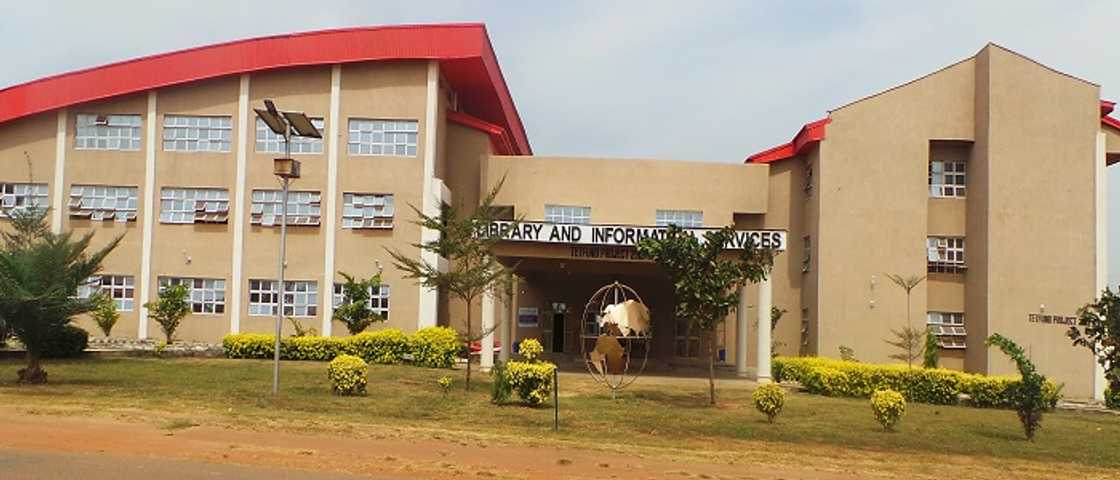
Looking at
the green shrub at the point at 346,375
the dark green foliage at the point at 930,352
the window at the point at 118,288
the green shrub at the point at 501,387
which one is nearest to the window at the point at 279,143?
the window at the point at 118,288

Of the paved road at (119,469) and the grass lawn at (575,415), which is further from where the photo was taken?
the grass lawn at (575,415)

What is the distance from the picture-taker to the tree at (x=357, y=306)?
27281 millimetres

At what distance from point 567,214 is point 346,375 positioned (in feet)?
46.4

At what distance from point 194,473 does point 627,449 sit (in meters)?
5.51

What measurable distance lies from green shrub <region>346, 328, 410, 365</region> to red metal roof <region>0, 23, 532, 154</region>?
843cm

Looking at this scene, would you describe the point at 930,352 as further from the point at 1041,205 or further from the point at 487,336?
the point at 487,336

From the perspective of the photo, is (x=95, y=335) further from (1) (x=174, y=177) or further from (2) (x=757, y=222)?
(2) (x=757, y=222)

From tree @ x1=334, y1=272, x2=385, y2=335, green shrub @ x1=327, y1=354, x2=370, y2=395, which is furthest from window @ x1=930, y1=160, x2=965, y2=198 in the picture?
green shrub @ x1=327, y1=354, x2=370, y2=395

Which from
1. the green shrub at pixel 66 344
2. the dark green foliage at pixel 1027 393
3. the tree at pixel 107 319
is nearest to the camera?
the dark green foliage at pixel 1027 393

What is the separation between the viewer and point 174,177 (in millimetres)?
29062

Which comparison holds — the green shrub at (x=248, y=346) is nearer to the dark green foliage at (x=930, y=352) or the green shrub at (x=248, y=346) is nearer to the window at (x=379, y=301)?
the window at (x=379, y=301)

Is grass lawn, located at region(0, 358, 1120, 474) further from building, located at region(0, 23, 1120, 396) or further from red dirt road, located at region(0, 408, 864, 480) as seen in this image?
building, located at region(0, 23, 1120, 396)

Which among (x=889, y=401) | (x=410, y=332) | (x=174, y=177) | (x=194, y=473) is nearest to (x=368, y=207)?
(x=410, y=332)

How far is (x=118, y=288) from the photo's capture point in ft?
94.8
